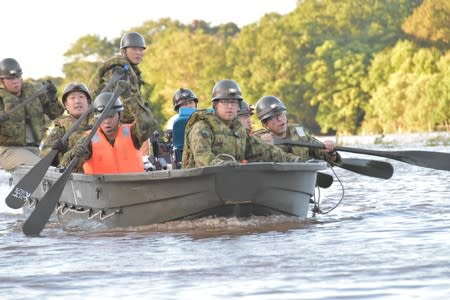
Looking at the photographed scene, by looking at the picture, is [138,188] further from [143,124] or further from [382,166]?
[382,166]

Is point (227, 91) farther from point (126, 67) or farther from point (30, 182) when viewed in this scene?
point (126, 67)

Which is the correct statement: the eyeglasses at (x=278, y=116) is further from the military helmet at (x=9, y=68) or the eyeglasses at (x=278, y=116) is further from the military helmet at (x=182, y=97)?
the military helmet at (x=9, y=68)

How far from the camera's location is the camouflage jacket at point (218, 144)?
1219cm

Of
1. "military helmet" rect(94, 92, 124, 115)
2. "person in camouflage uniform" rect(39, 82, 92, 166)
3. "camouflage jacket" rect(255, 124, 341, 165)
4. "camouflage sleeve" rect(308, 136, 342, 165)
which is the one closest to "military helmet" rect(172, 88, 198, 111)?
"person in camouflage uniform" rect(39, 82, 92, 166)

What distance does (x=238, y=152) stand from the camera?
12547 millimetres

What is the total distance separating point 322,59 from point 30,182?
253ft

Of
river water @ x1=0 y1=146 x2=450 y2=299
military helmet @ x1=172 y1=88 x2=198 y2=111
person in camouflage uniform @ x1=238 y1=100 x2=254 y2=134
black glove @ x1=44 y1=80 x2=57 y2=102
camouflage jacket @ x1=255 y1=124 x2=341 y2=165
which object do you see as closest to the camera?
river water @ x1=0 y1=146 x2=450 y2=299

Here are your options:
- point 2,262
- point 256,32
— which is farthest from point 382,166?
point 256,32

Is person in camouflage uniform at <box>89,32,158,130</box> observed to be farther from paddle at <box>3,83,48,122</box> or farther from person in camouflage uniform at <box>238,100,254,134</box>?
person in camouflage uniform at <box>238,100,254,134</box>

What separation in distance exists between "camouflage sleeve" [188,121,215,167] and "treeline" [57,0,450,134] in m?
63.5

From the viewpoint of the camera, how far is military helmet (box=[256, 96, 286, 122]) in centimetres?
1344

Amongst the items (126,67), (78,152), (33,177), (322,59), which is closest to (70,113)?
(126,67)

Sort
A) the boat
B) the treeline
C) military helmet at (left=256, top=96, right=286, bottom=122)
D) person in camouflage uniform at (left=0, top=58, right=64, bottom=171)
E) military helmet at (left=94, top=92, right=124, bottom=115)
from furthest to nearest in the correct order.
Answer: the treeline < person in camouflage uniform at (left=0, top=58, right=64, bottom=171) < military helmet at (left=256, top=96, right=286, bottom=122) < military helmet at (left=94, top=92, right=124, bottom=115) < the boat

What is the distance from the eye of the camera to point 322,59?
89.5 m
